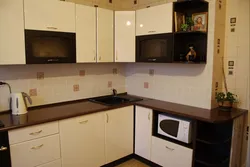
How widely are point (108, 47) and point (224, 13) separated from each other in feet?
4.89

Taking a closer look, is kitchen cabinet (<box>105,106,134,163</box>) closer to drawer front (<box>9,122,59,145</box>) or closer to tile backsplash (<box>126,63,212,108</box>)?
tile backsplash (<box>126,63,212,108</box>)

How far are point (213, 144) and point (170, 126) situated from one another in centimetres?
51

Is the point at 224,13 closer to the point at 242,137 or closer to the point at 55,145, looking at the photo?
the point at 242,137

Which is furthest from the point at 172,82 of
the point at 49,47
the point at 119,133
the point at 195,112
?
the point at 49,47

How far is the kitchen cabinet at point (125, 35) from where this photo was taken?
287 cm

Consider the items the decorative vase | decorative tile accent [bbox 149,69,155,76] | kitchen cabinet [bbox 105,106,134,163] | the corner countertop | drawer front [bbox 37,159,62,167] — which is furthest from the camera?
decorative tile accent [bbox 149,69,155,76]

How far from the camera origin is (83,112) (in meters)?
2.33

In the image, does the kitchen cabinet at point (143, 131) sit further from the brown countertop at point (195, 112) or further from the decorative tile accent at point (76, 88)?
the decorative tile accent at point (76, 88)

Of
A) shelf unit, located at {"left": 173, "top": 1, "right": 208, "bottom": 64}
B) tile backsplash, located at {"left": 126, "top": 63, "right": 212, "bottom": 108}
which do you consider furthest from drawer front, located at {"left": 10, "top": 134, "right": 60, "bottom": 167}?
shelf unit, located at {"left": 173, "top": 1, "right": 208, "bottom": 64}

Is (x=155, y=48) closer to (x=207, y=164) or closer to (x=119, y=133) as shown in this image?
(x=119, y=133)

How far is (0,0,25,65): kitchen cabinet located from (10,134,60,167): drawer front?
0.81 m

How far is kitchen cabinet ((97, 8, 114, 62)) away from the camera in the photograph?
8.88 feet

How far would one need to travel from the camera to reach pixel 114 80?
3.35m

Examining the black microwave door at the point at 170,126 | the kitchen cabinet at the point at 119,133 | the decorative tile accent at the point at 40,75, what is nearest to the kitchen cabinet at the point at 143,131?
the kitchen cabinet at the point at 119,133
